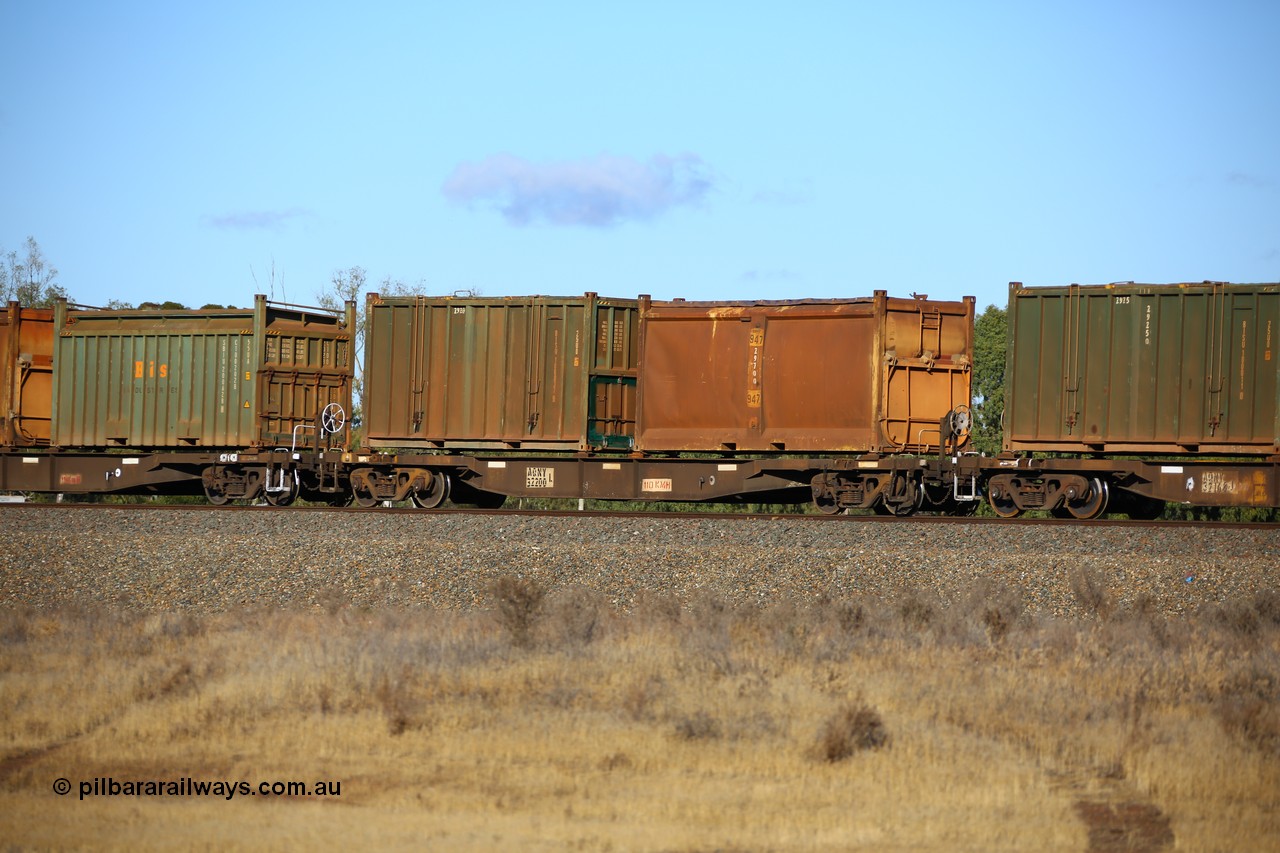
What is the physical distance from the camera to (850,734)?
797cm

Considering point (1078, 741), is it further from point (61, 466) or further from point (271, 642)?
point (61, 466)

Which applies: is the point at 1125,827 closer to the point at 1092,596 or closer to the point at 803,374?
the point at 1092,596

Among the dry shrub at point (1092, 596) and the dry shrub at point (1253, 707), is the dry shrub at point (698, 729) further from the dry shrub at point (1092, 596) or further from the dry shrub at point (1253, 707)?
the dry shrub at point (1092, 596)

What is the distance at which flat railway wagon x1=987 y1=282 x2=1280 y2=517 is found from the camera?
56.7 feet

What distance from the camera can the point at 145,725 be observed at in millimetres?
8695

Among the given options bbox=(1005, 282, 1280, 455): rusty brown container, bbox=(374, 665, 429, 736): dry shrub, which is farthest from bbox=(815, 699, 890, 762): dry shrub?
bbox=(1005, 282, 1280, 455): rusty brown container

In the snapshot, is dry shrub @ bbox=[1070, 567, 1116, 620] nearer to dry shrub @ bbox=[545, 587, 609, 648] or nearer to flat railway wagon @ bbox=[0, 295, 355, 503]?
dry shrub @ bbox=[545, 587, 609, 648]

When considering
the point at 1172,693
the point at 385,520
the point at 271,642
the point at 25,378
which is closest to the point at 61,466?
the point at 25,378

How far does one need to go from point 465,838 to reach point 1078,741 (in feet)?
13.1

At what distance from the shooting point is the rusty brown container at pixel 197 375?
21172 millimetres

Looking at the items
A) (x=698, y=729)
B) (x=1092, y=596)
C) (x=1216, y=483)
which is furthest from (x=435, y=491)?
(x=698, y=729)

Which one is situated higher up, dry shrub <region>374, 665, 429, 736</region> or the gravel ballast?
the gravel ballast

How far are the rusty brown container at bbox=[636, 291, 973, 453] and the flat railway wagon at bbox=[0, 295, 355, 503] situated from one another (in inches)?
220

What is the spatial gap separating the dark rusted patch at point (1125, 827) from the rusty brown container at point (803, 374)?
443 inches
